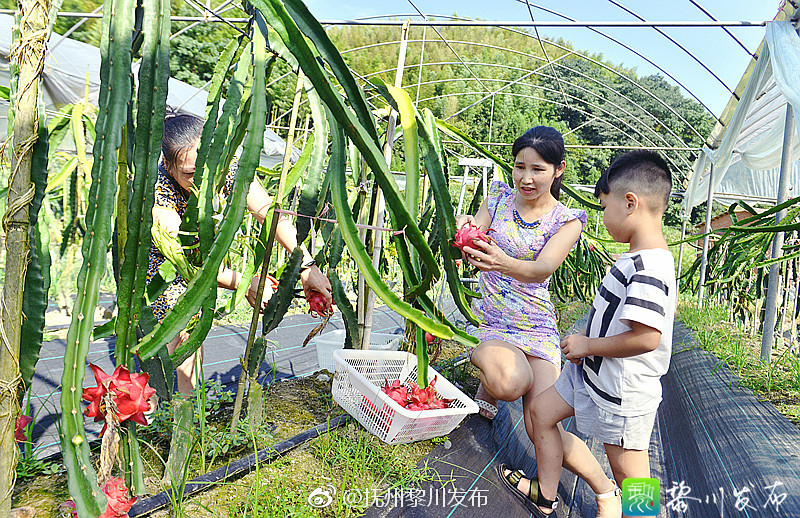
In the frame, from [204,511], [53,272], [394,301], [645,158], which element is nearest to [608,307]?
[645,158]

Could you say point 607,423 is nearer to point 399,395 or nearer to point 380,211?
point 399,395

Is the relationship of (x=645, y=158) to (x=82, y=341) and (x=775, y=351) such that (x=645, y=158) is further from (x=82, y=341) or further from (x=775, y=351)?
(x=775, y=351)

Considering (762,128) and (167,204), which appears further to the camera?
(762,128)

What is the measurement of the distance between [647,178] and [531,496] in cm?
89

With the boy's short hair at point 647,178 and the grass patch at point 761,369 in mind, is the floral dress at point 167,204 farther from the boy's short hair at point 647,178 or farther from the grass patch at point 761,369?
the grass patch at point 761,369

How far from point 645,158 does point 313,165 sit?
820 mm

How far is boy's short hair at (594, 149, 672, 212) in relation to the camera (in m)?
1.25

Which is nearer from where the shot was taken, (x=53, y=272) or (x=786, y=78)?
(x=786, y=78)

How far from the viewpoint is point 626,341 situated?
1178 mm

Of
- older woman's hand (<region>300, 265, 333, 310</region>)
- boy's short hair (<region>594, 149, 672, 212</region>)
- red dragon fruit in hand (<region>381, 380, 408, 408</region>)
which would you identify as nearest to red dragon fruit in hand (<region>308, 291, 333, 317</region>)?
older woman's hand (<region>300, 265, 333, 310</region>)

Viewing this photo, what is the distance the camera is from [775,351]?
312 centimetres

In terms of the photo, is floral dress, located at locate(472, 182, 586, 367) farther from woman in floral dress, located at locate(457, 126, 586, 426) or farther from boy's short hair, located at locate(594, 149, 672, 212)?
boy's short hair, located at locate(594, 149, 672, 212)

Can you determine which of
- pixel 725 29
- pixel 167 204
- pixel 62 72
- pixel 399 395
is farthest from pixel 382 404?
pixel 62 72

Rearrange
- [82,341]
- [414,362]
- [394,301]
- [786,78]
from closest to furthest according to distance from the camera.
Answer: [82,341], [394,301], [414,362], [786,78]
